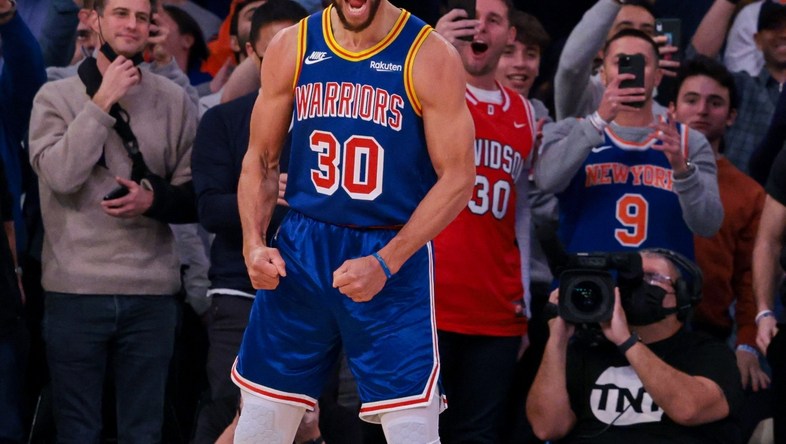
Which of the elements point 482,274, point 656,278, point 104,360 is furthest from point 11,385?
point 656,278

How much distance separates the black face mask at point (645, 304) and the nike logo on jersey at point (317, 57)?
180 centimetres

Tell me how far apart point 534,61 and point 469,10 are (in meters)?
1.29

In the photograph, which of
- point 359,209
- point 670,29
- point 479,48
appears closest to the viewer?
point 359,209

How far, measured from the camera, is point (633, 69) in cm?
514

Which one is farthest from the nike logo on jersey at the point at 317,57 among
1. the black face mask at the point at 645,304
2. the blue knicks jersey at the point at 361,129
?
the black face mask at the point at 645,304

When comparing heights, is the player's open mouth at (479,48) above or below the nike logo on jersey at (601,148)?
above

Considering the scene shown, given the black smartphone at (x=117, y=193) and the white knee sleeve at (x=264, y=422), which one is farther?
the black smartphone at (x=117, y=193)

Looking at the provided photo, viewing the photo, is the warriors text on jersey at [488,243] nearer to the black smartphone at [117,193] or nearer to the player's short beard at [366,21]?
the black smartphone at [117,193]

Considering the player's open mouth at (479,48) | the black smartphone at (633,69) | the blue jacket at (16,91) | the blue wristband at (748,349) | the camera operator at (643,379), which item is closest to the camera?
the camera operator at (643,379)

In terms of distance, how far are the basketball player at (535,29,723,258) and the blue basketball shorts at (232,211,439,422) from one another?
1634 millimetres

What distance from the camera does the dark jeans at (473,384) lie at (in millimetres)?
4770

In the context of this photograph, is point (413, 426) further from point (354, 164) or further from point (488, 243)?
point (488, 243)

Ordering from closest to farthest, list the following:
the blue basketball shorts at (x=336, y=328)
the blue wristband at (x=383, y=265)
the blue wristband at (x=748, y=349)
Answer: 1. the blue wristband at (x=383, y=265)
2. the blue basketball shorts at (x=336, y=328)
3. the blue wristband at (x=748, y=349)

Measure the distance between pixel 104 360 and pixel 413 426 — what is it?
1785mm
